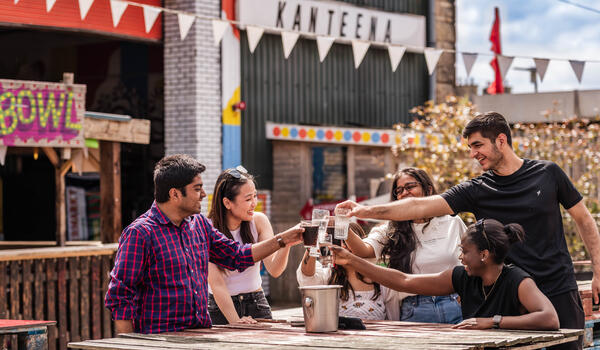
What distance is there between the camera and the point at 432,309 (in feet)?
16.8

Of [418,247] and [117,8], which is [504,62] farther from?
[418,247]

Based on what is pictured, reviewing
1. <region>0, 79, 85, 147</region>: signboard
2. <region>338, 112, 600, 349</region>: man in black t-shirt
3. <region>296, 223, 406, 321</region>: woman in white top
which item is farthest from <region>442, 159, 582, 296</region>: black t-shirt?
<region>0, 79, 85, 147</region>: signboard

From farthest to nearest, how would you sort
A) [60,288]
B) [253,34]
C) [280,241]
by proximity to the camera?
[253,34], [60,288], [280,241]

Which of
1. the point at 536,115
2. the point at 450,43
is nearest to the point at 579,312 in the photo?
the point at 450,43

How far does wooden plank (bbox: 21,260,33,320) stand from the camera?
30.0 feet

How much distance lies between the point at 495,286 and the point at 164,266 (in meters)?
1.52

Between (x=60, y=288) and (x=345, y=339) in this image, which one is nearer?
(x=345, y=339)

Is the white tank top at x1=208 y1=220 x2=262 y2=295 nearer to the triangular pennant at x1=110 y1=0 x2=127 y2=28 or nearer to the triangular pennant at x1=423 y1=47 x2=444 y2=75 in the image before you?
the triangular pennant at x1=110 y1=0 x2=127 y2=28

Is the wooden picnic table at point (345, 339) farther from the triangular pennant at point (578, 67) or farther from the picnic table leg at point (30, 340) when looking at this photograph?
the triangular pennant at point (578, 67)

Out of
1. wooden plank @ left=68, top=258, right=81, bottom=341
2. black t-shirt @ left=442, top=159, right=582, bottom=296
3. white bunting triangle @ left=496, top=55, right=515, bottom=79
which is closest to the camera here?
black t-shirt @ left=442, top=159, right=582, bottom=296

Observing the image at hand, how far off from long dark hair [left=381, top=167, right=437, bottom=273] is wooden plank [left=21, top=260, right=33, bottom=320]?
4.89m

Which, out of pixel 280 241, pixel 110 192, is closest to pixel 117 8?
pixel 110 192

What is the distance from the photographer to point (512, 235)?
4410 mm

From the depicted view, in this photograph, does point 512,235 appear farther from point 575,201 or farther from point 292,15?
point 292,15
